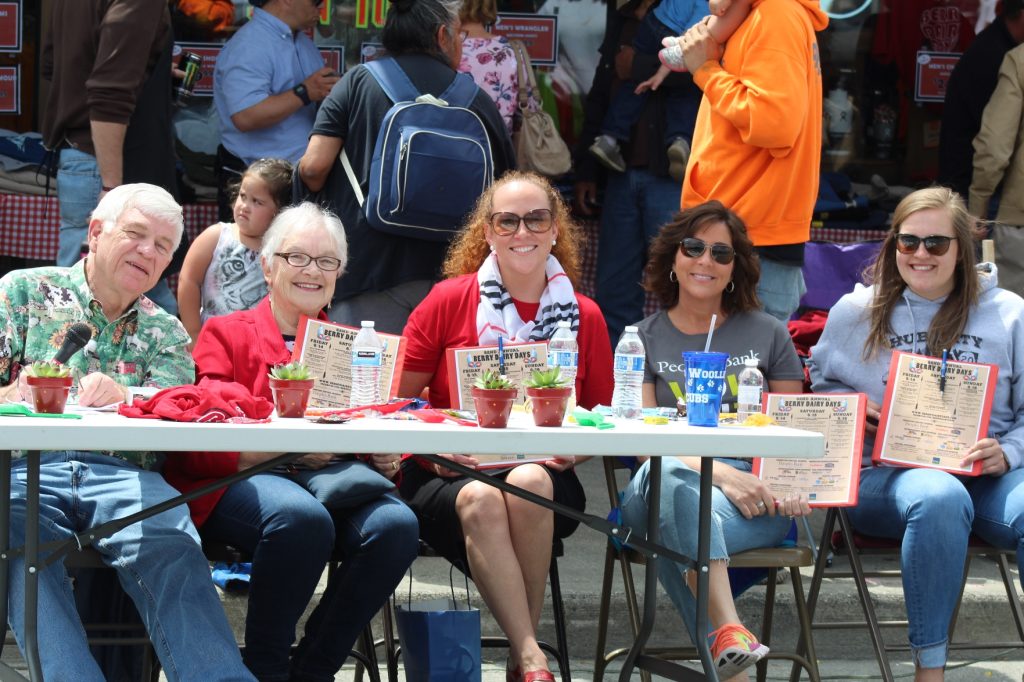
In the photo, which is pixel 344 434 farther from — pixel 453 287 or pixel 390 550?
pixel 453 287

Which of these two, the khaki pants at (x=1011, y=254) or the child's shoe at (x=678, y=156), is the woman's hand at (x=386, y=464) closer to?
the child's shoe at (x=678, y=156)

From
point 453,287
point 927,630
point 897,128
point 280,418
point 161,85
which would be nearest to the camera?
point 280,418

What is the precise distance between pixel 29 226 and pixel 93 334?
3.00 m

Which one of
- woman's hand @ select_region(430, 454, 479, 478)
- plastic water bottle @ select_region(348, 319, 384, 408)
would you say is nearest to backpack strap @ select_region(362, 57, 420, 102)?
woman's hand @ select_region(430, 454, 479, 478)

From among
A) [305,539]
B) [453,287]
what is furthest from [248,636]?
[453,287]

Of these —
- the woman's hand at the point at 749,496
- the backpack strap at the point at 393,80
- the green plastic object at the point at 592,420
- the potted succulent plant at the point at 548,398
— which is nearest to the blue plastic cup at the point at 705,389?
the green plastic object at the point at 592,420

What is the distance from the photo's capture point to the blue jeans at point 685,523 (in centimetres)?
387

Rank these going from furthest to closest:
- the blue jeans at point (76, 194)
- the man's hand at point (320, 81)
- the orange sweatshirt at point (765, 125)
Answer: the man's hand at point (320, 81)
the blue jeans at point (76, 194)
the orange sweatshirt at point (765, 125)

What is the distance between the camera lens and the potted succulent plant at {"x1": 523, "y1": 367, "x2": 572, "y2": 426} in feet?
10.8

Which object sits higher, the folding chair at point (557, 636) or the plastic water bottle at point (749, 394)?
the plastic water bottle at point (749, 394)

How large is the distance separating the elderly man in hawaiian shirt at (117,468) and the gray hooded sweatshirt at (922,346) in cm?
200

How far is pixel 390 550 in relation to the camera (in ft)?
12.1

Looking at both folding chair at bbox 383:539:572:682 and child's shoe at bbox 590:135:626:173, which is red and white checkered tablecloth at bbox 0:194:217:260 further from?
folding chair at bbox 383:539:572:682

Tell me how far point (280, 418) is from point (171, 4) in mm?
4116
